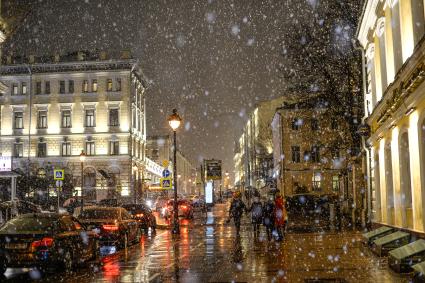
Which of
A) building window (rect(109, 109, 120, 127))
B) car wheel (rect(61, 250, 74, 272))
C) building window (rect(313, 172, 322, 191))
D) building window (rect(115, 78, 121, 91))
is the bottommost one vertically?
car wheel (rect(61, 250, 74, 272))

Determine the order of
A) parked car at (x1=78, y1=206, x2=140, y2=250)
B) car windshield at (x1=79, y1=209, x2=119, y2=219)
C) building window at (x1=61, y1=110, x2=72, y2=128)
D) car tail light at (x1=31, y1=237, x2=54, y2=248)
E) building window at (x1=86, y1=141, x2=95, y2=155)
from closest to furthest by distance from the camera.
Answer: car tail light at (x1=31, y1=237, x2=54, y2=248) < parked car at (x1=78, y1=206, x2=140, y2=250) < car windshield at (x1=79, y1=209, x2=119, y2=219) < building window at (x1=86, y1=141, x2=95, y2=155) < building window at (x1=61, y1=110, x2=72, y2=128)

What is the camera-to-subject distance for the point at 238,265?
46.2 feet

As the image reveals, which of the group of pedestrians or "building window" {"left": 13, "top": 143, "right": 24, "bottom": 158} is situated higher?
"building window" {"left": 13, "top": 143, "right": 24, "bottom": 158}

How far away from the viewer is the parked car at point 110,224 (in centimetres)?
1945

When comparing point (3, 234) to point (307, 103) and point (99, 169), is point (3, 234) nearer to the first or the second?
point (307, 103)

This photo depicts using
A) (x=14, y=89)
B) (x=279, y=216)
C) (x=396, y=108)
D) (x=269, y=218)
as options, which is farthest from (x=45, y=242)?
(x=14, y=89)

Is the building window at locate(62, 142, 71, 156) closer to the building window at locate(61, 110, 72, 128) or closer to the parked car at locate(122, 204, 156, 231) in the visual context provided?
the building window at locate(61, 110, 72, 128)

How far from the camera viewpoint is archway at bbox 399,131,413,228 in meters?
15.2

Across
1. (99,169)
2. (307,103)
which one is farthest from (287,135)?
(307,103)

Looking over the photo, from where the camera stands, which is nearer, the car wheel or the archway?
the car wheel

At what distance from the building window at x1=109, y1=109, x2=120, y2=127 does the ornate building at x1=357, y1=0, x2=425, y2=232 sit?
50472 millimetres

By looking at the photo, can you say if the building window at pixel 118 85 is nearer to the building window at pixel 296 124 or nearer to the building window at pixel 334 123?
the building window at pixel 296 124

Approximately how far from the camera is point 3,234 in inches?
512

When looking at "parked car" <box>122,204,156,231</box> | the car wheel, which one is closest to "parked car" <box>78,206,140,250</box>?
the car wheel
